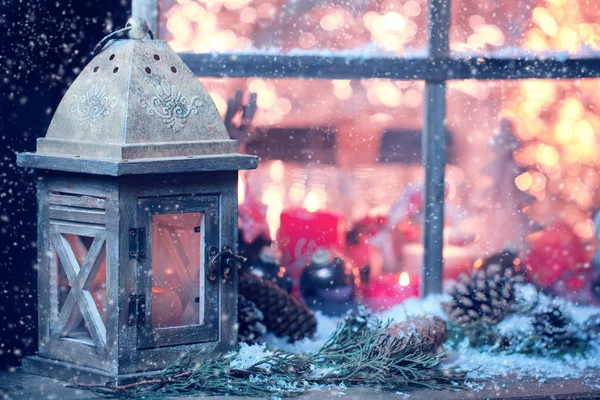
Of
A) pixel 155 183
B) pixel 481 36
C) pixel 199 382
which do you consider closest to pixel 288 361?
pixel 199 382

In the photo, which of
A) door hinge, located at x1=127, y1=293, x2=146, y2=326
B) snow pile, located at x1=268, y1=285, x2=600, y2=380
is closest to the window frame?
snow pile, located at x1=268, y1=285, x2=600, y2=380

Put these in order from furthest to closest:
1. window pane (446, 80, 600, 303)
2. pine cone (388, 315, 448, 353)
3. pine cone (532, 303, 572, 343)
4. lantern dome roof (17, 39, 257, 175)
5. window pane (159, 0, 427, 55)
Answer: window pane (446, 80, 600, 303) < window pane (159, 0, 427, 55) < pine cone (532, 303, 572, 343) < pine cone (388, 315, 448, 353) < lantern dome roof (17, 39, 257, 175)

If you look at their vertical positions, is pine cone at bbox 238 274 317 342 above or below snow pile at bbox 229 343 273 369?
above

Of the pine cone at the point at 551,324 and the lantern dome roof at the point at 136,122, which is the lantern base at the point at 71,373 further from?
the pine cone at the point at 551,324

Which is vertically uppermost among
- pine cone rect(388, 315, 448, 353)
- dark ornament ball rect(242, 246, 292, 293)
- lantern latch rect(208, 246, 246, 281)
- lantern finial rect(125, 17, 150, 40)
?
lantern finial rect(125, 17, 150, 40)

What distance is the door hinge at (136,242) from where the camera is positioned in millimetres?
2023

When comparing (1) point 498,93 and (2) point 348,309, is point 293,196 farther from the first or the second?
(1) point 498,93

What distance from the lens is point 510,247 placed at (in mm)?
2787

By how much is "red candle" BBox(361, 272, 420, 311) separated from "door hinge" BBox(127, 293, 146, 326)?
91cm

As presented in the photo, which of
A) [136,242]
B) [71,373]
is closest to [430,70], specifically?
[136,242]

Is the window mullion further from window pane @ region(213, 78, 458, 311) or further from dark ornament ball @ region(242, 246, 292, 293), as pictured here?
dark ornament ball @ region(242, 246, 292, 293)

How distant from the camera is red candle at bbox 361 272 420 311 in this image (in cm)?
277

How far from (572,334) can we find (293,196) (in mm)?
918

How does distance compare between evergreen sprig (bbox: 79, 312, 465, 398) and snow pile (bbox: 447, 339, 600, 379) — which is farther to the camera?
snow pile (bbox: 447, 339, 600, 379)
